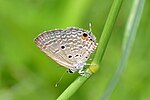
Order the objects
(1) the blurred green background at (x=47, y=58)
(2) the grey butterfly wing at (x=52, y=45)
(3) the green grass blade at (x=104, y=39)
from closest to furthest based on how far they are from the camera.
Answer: (3) the green grass blade at (x=104, y=39) → (2) the grey butterfly wing at (x=52, y=45) → (1) the blurred green background at (x=47, y=58)

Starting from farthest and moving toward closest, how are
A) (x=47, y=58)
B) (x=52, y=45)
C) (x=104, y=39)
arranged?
(x=47, y=58) < (x=52, y=45) < (x=104, y=39)

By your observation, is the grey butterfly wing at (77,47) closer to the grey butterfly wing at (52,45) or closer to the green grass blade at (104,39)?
the grey butterfly wing at (52,45)

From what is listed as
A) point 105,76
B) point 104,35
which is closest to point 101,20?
point 105,76

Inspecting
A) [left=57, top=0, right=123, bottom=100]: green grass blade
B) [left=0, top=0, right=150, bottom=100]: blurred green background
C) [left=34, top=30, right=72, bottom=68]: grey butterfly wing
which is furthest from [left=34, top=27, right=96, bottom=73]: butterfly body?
[left=0, top=0, right=150, bottom=100]: blurred green background

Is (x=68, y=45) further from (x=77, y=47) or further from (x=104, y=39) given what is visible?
(x=104, y=39)

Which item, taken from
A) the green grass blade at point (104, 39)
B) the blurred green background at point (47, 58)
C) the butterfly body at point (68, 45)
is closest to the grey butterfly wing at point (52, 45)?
the butterfly body at point (68, 45)

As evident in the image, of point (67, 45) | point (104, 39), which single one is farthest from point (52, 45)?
point (104, 39)
